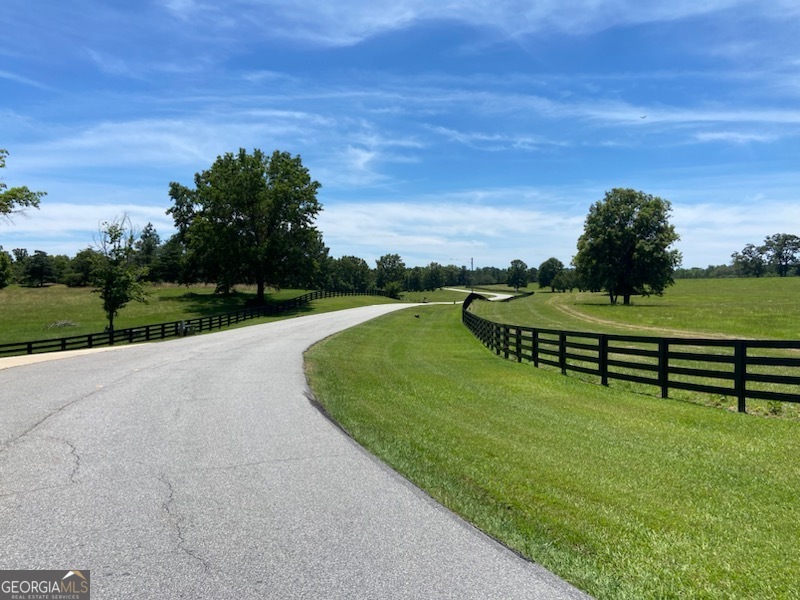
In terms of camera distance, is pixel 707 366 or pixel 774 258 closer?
pixel 707 366

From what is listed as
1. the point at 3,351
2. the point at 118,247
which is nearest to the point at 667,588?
the point at 3,351

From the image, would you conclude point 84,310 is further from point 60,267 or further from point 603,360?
point 60,267

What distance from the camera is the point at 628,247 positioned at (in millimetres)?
72125

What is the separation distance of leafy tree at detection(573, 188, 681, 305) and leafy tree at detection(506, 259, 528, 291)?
11524cm

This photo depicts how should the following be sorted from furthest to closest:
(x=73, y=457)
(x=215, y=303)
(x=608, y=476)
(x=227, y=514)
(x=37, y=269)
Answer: (x=37, y=269)
(x=215, y=303)
(x=73, y=457)
(x=608, y=476)
(x=227, y=514)

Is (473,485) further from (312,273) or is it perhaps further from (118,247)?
(312,273)

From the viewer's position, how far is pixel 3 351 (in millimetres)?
30297

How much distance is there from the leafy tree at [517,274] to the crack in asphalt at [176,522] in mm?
190976

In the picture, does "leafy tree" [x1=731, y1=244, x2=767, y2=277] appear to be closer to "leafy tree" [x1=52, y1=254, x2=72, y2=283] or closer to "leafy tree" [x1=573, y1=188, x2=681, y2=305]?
"leafy tree" [x1=573, y1=188, x2=681, y2=305]

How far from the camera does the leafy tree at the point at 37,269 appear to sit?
11294 cm

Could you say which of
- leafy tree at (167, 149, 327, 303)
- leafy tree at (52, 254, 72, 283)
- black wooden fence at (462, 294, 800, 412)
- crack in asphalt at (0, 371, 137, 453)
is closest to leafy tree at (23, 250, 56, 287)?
leafy tree at (52, 254, 72, 283)

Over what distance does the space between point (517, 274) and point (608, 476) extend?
19016 centimetres

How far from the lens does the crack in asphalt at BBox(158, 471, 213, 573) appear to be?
4.11m

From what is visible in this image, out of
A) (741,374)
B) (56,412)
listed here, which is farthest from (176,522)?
(741,374)
